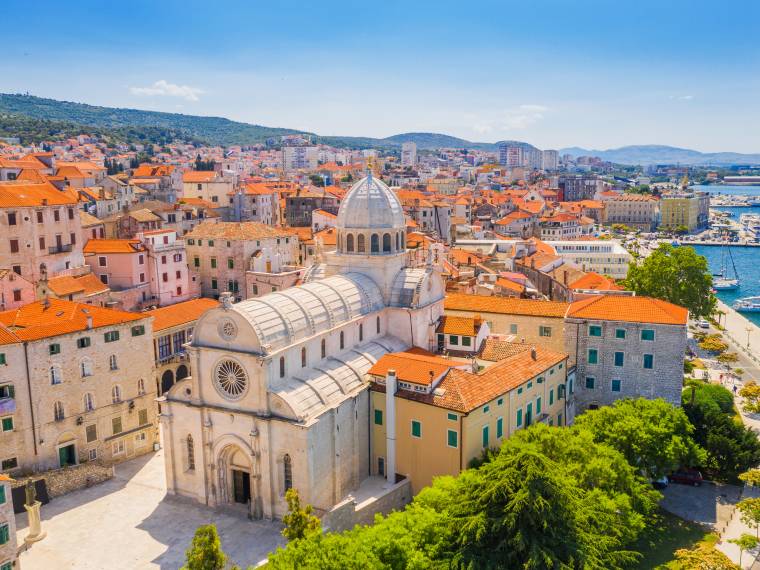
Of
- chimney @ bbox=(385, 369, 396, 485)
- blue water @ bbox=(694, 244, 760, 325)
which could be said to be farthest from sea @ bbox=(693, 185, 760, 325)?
chimney @ bbox=(385, 369, 396, 485)

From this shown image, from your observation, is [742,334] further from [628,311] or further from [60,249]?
[60,249]

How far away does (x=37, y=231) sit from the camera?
55.3m

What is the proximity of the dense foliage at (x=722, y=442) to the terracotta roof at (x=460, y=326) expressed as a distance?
15.8 m

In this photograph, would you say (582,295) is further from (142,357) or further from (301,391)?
(142,357)

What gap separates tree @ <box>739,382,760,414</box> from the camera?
53.0 m

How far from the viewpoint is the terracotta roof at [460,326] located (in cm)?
4622

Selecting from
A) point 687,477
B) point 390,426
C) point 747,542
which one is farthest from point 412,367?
point 687,477

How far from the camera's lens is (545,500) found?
26.5 metres

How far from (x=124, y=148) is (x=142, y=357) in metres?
166

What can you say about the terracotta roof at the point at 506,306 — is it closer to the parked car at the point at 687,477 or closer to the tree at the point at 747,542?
the parked car at the point at 687,477

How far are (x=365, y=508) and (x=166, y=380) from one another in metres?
24.9

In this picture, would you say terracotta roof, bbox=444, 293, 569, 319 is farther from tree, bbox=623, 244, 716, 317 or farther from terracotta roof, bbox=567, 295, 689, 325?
tree, bbox=623, 244, 716, 317

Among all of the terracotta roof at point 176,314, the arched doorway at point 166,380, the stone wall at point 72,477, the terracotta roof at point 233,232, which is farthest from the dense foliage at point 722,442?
the terracotta roof at point 233,232

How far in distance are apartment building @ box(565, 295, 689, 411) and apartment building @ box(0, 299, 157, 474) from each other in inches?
1183
